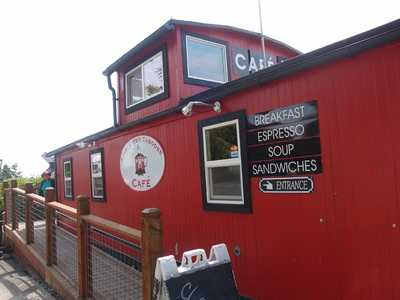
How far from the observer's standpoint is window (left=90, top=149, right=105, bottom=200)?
26.7 ft

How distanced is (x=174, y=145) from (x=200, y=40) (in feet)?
6.49

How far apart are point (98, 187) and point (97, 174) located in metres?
0.35

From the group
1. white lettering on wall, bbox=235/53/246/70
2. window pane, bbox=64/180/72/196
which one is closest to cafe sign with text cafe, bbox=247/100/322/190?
white lettering on wall, bbox=235/53/246/70

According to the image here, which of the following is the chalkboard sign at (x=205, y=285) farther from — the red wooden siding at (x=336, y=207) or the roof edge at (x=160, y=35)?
the roof edge at (x=160, y=35)

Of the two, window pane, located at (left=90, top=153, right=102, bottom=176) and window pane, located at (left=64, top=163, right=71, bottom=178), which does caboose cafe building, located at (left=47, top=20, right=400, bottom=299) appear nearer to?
window pane, located at (left=90, top=153, right=102, bottom=176)

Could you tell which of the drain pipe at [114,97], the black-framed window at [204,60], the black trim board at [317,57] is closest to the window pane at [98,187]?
the drain pipe at [114,97]

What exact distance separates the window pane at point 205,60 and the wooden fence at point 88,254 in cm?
302

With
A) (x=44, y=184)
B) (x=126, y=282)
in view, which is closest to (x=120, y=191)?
(x=126, y=282)

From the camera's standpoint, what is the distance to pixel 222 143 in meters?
4.67

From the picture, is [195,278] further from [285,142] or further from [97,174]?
[97,174]

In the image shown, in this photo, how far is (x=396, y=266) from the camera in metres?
2.90

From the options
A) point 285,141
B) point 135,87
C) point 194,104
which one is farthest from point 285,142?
point 135,87

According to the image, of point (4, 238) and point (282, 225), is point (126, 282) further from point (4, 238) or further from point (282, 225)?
point (4, 238)

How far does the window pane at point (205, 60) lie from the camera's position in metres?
6.10
